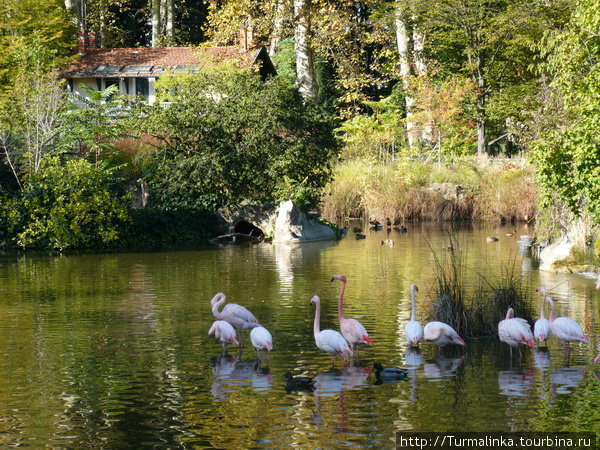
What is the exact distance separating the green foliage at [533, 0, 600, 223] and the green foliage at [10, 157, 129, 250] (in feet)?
44.9

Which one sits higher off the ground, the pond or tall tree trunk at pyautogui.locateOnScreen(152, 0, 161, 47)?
tall tree trunk at pyautogui.locateOnScreen(152, 0, 161, 47)

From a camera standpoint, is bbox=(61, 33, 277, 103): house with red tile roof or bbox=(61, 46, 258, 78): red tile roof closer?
bbox=(61, 33, 277, 103): house with red tile roof

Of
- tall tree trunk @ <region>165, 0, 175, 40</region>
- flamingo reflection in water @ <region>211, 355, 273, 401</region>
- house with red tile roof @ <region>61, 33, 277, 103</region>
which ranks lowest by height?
flamingo reflection in water @ <region>211, 355, 273, 401</region>

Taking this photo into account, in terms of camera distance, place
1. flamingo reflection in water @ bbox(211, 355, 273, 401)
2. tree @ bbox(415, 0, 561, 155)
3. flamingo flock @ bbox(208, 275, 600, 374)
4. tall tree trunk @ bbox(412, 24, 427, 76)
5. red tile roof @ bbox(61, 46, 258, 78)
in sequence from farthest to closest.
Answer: red tile roof @ bbox(61, 46, 258, 78), tall tree trunk @ bbox(412, 24, 427, 76), tree @ bbox(415, 0, 561, 155), flamingo flock @ bbox(208, 275, 600, 374), flamingo reflection in water @ bbox(211, 355, 273, 401)

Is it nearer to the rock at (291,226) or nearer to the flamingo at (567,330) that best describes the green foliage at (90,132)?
the rock at (291,226)

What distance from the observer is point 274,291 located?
16.9 m

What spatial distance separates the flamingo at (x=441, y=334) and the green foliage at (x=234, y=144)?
700 inches

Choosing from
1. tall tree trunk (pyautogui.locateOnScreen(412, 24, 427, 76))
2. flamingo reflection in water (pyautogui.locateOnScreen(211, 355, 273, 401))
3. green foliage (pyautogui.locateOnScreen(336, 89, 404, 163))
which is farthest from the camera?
tall tree trunk (pyautogui.locateOnScreen(412, 24, 427, 76))

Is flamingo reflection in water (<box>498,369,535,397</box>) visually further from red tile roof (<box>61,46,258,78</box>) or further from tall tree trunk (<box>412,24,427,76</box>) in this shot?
red tile roof (<box>61,46,258,78</box>)

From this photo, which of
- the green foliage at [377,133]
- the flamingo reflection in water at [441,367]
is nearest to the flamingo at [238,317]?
the flamingo reflection in water at [441,367]

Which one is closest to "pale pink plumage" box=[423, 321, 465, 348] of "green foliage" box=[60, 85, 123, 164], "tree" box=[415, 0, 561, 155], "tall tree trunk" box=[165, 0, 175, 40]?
"green foliage" box=[60, 85, 123, 164]

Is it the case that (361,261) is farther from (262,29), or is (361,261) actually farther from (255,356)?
(262,29)

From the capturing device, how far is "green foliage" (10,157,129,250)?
2492 centimetres

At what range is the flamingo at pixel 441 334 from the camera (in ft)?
35.6
